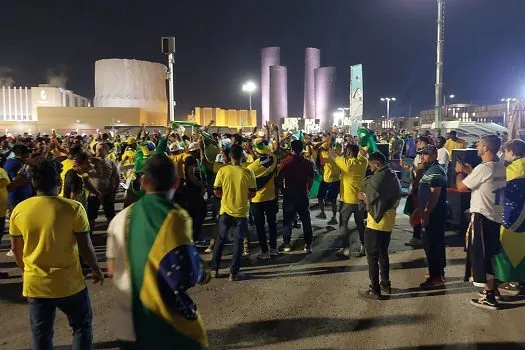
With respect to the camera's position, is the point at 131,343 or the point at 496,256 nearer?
the point at 131,343

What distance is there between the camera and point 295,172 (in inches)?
299

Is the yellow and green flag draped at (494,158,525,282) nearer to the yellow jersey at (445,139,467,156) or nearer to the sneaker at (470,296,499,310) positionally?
the sneaker at (470,296,499,310)

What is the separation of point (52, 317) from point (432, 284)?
15.2 ft

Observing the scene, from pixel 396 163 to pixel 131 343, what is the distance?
44.2 ft

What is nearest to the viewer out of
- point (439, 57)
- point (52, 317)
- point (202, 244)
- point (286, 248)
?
point (52, 317)

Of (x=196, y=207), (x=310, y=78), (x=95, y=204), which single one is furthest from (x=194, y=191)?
(x=310, y=78)

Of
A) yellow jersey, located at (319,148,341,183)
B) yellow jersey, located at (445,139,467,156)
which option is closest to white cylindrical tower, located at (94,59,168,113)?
yellow jersey, located at (445,139,467,156)

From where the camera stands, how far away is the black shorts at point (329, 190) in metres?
10.5

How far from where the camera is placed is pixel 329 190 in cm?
1063

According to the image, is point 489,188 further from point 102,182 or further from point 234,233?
point 102,182

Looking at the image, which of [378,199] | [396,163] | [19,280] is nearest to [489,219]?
[378,199]

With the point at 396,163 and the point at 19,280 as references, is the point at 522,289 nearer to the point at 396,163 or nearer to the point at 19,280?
the point at 19,280

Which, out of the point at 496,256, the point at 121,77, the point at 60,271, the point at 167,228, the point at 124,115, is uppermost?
the point at 121,77

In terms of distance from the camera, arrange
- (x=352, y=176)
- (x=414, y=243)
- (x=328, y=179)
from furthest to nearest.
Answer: (x=328, y=179) < (x=414, y=243) < (x=352, y=176)
